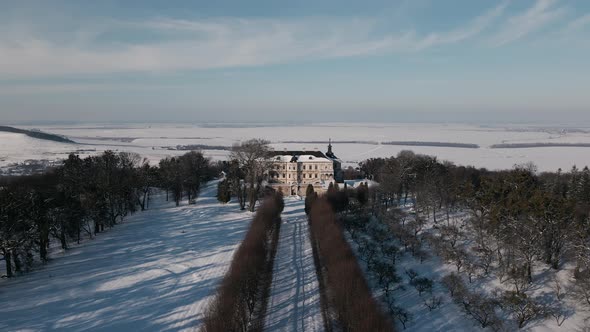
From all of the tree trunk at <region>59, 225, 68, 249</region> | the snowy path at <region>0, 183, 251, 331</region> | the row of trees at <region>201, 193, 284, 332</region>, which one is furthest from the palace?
the tree trunk at <region>59, 225, 68, 249</region>

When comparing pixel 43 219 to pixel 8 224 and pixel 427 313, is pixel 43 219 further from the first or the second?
pixel 427 313

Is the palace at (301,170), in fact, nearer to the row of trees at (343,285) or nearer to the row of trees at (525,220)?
the row of trees at (525,220)

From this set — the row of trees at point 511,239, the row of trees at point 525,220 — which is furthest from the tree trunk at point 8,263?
the row of trees at point 525,220

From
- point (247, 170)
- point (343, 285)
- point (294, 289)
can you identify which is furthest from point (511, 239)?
point (247, 170)

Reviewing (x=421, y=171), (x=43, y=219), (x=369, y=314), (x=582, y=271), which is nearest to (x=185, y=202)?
(x=43, y=219)

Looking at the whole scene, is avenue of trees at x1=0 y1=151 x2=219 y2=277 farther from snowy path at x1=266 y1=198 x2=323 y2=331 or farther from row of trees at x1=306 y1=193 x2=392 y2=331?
row of trees at x1=306 y1=193 x2=392 y2=331
